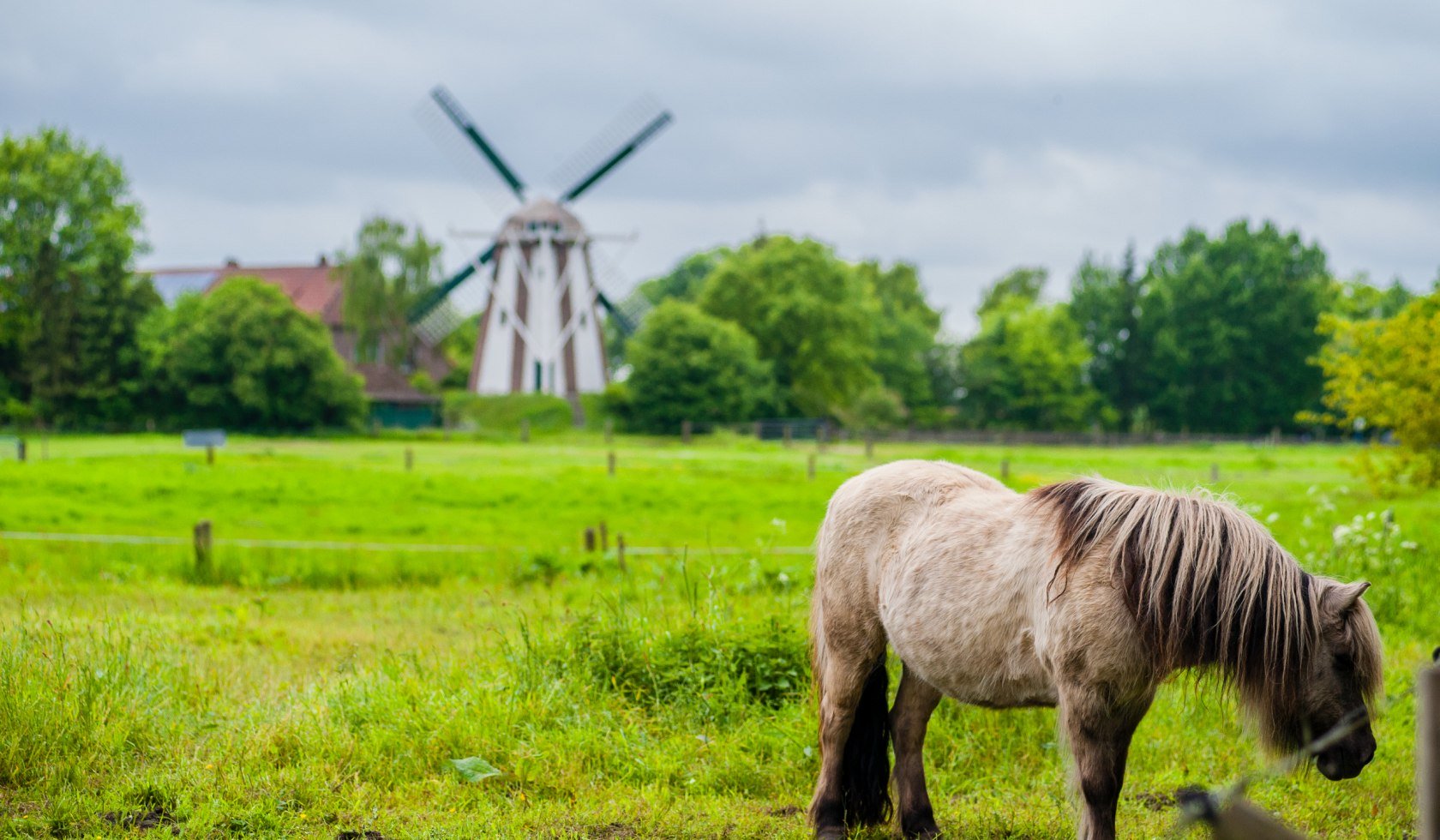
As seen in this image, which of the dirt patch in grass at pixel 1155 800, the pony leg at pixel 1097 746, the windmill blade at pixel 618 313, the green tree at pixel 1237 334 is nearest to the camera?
the pony leg at pixel 1097 746

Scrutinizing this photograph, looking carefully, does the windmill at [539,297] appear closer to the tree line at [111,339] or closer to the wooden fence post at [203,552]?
the tree line at [111,339]

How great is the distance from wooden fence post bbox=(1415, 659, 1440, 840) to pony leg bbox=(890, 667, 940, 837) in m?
2.96

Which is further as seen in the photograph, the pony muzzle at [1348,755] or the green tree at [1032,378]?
the green tree at [1032,378]

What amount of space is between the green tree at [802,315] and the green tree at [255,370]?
1975cm

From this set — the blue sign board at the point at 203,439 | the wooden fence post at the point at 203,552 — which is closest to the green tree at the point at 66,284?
the blue sign board at the point at 203,439

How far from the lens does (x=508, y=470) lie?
90.5 ft

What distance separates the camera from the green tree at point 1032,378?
2470 inches

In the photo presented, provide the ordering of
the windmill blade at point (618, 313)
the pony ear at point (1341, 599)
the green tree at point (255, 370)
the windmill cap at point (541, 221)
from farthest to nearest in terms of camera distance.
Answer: the windmill blade at point (618, 313) < the windmill cap at point (541, 221) < the green tree at point (255, 370) < the pony ear at point (1341, 599)

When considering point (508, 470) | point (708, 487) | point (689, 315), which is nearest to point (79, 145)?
point (689, 315)

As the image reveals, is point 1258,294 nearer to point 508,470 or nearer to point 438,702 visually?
Answer: point 508,470

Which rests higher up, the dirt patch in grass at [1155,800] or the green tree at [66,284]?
the green tree at [66,284]

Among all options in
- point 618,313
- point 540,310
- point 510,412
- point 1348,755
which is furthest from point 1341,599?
point 618,313

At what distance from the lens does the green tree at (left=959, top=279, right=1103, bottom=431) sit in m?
62.8

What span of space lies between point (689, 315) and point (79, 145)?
27.3 m
